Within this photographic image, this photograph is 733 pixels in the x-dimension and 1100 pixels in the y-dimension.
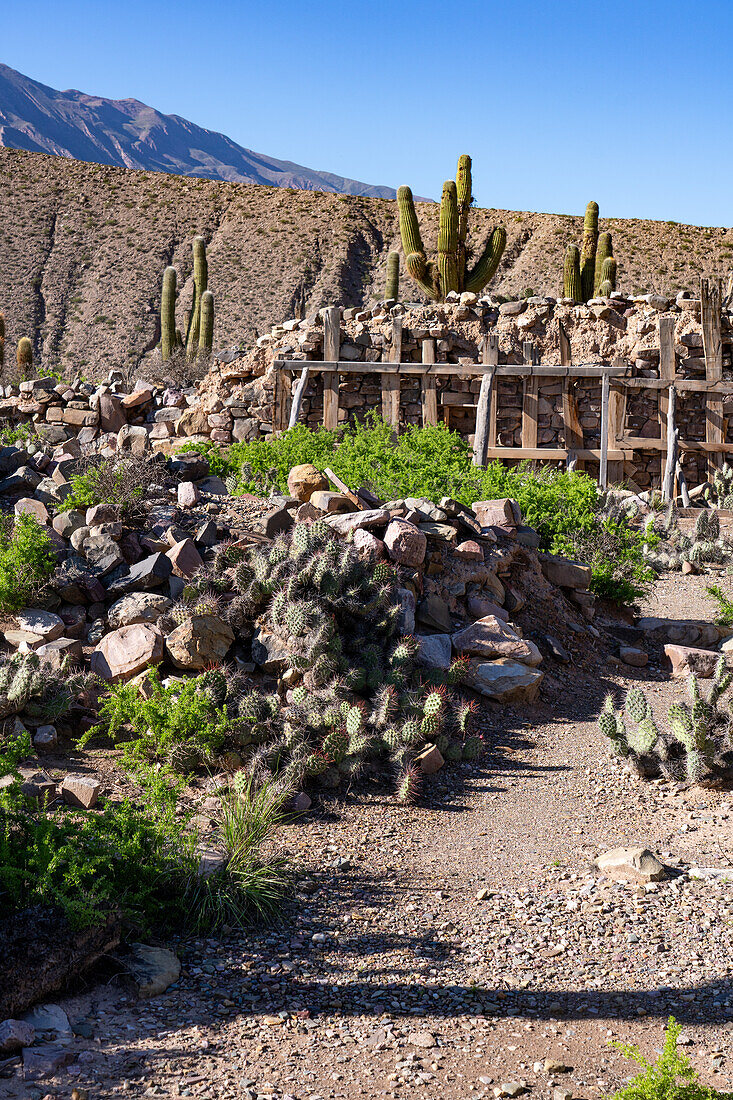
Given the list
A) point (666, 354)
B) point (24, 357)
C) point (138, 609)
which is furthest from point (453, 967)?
point (24, 357)

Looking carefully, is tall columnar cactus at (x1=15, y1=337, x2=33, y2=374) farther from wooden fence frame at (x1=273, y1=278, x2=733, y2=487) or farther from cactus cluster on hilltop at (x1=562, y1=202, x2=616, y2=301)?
cactus cluster on hilltop at (x1=562, y1=202, x2=616, y2=301)

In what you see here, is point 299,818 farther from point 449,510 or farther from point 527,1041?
point 449,510

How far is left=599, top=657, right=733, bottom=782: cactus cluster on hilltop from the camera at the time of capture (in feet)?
18.3

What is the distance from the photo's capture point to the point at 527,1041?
332 centimetres

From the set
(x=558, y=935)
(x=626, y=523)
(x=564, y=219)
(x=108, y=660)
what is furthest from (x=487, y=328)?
(x=564, y=219)

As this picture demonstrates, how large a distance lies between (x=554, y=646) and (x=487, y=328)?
29.5 feet

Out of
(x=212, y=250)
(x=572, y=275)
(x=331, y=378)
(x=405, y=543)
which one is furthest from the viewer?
(x=212, y=250)

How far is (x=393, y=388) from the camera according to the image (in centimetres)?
1491

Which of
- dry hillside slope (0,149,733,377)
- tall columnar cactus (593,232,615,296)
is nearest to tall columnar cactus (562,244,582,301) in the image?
tall columnar cactus (593,232,615,296)

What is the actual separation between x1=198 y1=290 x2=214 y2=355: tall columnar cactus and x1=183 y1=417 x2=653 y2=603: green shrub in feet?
43.7

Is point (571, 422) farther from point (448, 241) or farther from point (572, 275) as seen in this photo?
point (448, 241)

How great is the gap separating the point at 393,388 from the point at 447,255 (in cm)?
590

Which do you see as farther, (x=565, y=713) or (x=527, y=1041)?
(x=565, y=713)

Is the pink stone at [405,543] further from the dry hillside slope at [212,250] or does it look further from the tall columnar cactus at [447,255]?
the dry hillside slope at [212,250]
